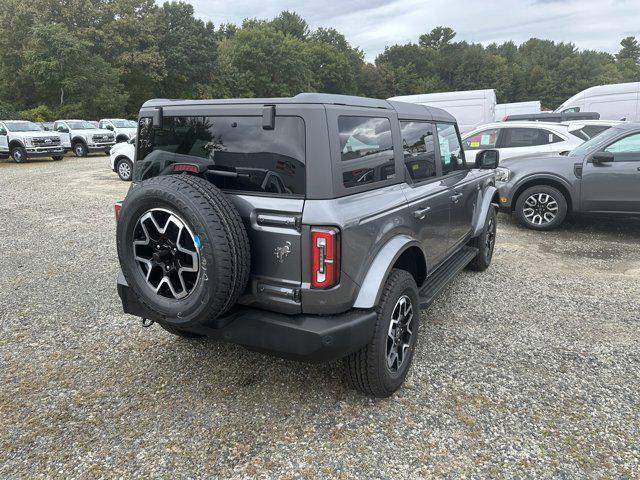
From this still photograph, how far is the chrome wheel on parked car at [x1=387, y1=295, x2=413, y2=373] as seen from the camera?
2.84 meters

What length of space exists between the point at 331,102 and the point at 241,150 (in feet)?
1.90

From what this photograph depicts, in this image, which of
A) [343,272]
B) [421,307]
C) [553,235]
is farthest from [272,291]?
[553,235]

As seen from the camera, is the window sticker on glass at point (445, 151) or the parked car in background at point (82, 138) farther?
the parked car in background at point (82, 138)

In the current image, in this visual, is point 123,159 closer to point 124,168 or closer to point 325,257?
point 124,168

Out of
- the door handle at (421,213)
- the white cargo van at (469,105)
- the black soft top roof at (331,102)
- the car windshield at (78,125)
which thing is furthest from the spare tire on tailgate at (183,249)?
the car windshield at (78,125)

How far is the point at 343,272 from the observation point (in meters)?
2.38

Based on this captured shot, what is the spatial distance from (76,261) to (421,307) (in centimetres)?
449

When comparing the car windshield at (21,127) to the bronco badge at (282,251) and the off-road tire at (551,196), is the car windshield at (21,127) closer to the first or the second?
the off-road tire at (551,196)

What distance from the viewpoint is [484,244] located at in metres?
5.04

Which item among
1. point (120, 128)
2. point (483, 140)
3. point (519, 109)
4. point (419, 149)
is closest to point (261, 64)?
point (120, 128)

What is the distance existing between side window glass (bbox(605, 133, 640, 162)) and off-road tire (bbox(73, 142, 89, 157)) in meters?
20.3

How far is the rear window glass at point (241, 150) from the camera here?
2.41 meters

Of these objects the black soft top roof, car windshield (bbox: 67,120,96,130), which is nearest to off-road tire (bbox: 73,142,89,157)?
car windshield (bbox: 67,120,96,130)

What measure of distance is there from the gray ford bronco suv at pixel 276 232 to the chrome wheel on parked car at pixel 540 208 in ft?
16.4
